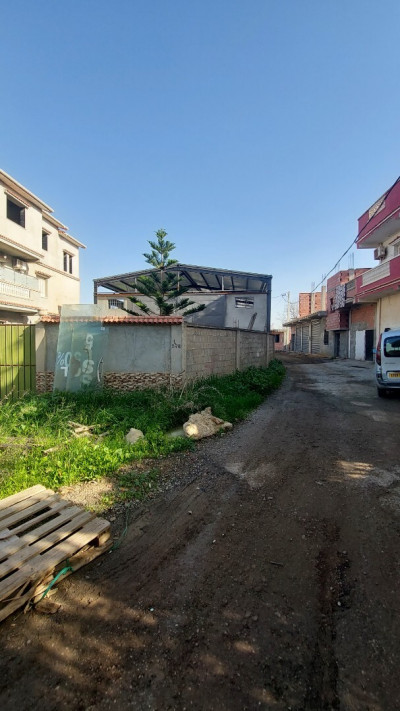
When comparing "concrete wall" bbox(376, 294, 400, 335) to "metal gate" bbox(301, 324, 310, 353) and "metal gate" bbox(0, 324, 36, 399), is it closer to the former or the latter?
"metal gate" bbox(301, 324, 310, 353)

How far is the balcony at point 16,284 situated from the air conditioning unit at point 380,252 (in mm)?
19698

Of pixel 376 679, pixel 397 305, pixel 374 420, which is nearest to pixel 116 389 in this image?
pixel 374 420

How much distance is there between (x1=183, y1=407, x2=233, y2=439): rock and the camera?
531 centimetres

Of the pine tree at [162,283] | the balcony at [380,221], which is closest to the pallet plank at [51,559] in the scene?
the pine tree at [162,283]

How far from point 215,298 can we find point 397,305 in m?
9.73

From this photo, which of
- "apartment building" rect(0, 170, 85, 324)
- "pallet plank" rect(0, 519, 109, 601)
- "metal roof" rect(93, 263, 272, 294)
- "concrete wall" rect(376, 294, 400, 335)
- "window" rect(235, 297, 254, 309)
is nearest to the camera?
"pallet plank" rect(0, 519, 109, 601)

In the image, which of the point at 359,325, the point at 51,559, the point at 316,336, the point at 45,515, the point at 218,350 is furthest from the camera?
the point at 316,336

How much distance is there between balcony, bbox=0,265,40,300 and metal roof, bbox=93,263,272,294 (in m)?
3.53

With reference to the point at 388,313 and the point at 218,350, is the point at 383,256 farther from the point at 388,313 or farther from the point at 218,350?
the point at 218,350

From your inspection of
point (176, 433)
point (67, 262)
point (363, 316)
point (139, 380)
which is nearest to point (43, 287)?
point (67, 262)

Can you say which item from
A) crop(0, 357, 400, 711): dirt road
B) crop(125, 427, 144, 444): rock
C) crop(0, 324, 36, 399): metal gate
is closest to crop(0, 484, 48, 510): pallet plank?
crop(0, 357, 400, 711): dirt road

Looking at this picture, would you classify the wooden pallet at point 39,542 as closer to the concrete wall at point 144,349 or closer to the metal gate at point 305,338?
the concrete wall at point 144,349

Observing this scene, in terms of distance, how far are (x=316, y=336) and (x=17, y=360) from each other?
28.0 metres

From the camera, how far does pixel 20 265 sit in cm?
1808
